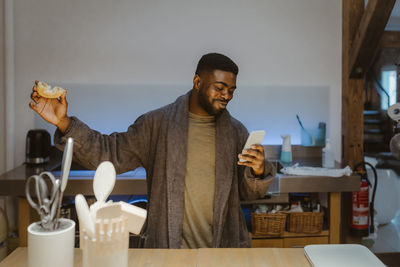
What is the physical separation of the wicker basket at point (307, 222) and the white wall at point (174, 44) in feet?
2.53

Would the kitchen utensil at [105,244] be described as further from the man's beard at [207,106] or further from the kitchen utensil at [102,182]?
the man's beard at [207,106]

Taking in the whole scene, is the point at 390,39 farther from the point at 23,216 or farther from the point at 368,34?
the point at 23,216

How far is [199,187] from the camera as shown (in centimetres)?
164

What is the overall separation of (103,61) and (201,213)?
1747 mm

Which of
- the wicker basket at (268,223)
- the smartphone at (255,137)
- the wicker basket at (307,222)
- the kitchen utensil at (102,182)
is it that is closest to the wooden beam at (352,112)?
the wicker basket at (307,222)

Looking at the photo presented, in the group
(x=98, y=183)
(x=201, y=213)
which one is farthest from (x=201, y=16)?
(x=98, y=183)

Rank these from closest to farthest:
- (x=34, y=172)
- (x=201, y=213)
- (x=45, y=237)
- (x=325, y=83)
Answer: (x=45, y=237), (x=201, y=213), (x=34, y=172), (x=325, y=83)

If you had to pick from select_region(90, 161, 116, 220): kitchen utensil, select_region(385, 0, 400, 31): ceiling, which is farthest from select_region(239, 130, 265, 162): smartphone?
select_region(385, 0, 400, 31): ceiling

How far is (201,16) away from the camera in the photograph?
2951mm

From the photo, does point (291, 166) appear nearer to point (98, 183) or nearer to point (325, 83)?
point (325, 83)

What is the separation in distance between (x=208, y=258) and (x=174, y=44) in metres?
2.07

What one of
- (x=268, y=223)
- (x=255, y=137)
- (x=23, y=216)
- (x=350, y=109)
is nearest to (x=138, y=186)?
(x=23, y=216)

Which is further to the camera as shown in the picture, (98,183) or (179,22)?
(179,22)

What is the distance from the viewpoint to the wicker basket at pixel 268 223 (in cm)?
248
